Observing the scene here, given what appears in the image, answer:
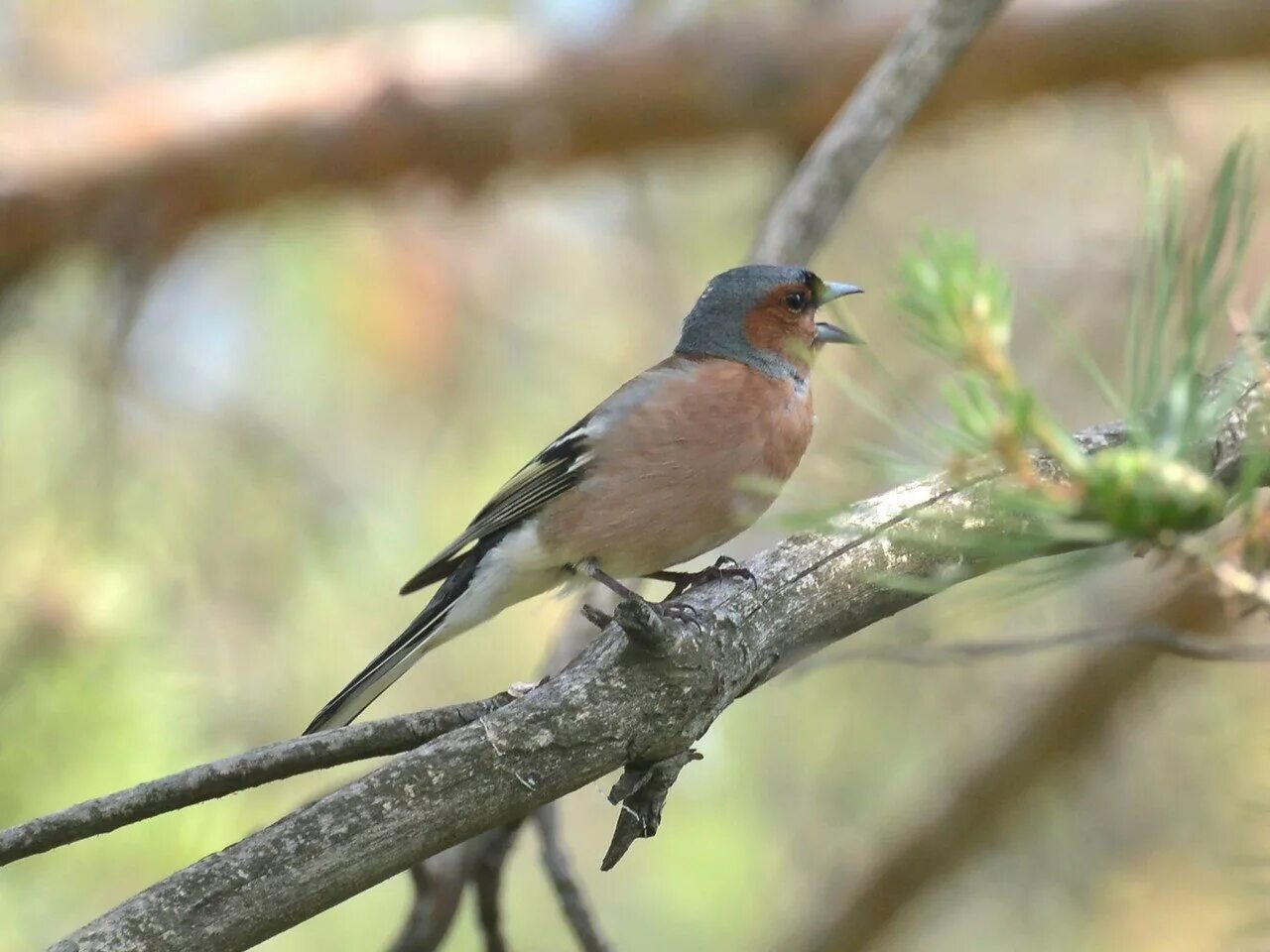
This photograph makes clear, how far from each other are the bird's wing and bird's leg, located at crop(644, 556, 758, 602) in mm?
442

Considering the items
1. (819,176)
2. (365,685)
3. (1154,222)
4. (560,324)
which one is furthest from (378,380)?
(1154,222)

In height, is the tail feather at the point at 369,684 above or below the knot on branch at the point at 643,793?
above

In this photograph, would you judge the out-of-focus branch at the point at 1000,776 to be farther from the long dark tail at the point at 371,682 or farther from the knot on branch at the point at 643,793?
the knot on branch at the point at 643,793

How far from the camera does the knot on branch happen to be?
100 inches

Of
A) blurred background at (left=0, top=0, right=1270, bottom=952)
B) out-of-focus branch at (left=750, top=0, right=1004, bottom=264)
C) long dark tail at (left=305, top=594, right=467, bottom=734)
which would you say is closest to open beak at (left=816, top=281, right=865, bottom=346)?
out-of-focus branch at (left=750, top=0, right=1004, bottom=264)

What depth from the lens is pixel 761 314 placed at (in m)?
4.86

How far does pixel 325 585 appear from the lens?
25.3 feet

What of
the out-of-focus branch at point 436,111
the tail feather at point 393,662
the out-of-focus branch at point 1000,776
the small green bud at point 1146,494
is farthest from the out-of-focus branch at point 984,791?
the small green bud at point 1146,494

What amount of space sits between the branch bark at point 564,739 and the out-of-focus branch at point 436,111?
13.7 feet

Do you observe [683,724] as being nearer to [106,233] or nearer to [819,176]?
[819,176]

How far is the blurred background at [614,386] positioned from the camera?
6.26 meters

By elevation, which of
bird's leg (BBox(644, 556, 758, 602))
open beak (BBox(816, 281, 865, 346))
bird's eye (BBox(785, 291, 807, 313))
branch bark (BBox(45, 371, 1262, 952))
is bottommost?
branch bark (BBox(45, 371, 1262, 952))

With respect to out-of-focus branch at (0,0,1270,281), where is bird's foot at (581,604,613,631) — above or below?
below

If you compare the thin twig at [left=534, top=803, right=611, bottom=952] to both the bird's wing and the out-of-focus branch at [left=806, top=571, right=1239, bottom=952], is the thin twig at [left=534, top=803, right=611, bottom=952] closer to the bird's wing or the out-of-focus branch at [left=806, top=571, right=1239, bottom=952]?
the bird's wing
